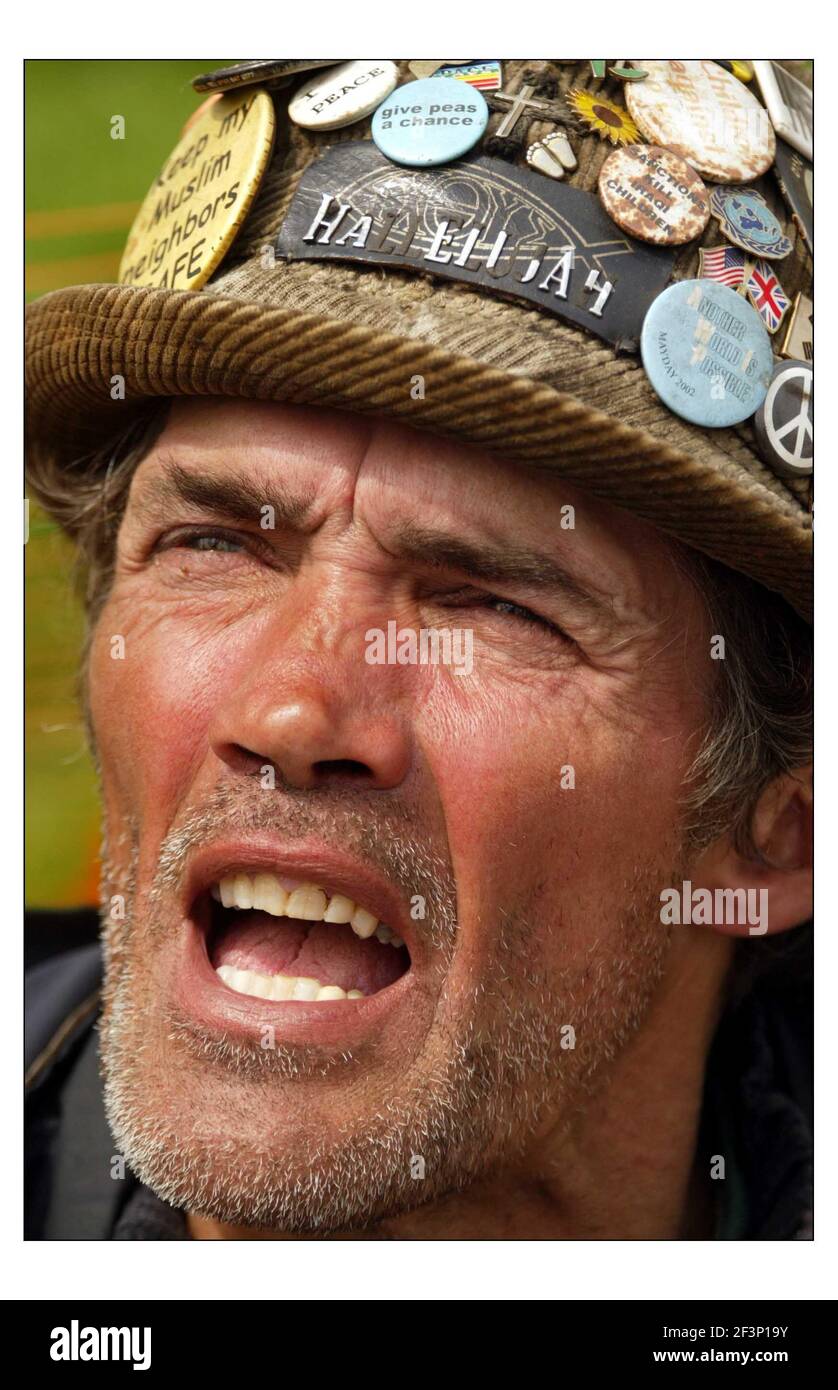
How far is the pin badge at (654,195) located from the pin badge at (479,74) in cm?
21

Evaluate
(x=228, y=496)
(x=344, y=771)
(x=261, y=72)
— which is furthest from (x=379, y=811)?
(x=261, y=72)

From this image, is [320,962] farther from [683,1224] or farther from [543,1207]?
[683,1224]

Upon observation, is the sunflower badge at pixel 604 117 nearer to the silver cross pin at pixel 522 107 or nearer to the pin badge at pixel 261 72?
the silver cross pin at pixel 522 107

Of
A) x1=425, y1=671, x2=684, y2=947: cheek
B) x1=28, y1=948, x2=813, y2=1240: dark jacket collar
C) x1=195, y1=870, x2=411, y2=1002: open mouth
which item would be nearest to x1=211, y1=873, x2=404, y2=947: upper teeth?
x1=195, y1=870, x2=411, y2=1002: open mouth

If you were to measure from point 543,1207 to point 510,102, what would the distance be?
172 centimetres

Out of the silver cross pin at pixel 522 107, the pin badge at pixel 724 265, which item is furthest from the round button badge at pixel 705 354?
the silver cross pin at pixel 522 107

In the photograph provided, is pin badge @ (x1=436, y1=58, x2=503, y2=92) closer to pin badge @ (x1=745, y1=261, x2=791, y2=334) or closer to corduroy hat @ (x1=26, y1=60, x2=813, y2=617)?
corduroy hat @ (x1=26, y1=60, x2=813, y2=617)

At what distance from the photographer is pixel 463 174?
1.93 metres

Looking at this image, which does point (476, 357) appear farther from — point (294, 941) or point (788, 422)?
point (294, 941)

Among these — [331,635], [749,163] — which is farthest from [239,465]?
[749,163]

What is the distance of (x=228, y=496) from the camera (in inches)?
80.8

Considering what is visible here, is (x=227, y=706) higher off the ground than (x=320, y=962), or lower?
higher

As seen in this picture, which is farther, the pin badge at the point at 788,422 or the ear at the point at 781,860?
the ear at the point at 781,860

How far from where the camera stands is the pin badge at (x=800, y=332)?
2008mm
